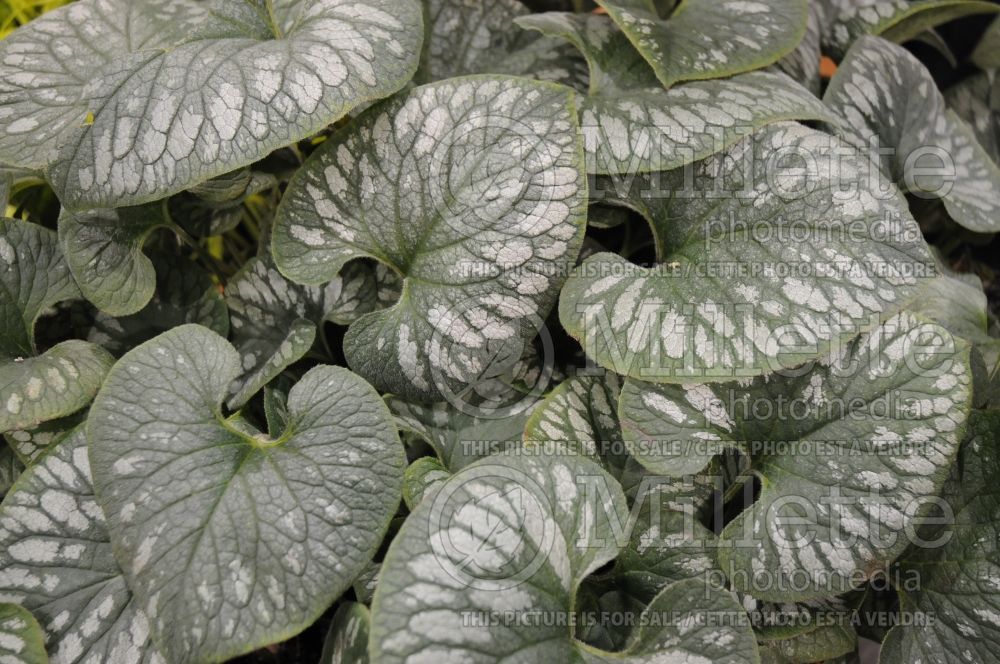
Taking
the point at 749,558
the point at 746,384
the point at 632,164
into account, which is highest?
the point at 632,164

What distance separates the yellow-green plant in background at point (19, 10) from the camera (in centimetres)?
173

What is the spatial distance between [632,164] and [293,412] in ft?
1.82

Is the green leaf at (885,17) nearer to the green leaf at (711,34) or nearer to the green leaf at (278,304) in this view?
the green leaf at (711,34)

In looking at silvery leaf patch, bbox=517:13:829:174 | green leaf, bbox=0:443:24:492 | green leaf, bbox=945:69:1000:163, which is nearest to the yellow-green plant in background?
green leaf, bbox=0:443:24:492

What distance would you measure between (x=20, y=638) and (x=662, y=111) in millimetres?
1047

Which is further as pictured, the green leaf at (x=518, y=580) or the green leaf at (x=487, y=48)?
the green leaf at (x=487, y=48)

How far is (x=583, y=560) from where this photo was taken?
0.87 metres

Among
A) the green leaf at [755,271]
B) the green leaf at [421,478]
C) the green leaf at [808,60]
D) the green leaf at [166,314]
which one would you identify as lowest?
the green leaf at [421,478]

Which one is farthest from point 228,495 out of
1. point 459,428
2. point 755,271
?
point 755,271

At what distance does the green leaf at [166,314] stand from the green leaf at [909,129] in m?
1.03

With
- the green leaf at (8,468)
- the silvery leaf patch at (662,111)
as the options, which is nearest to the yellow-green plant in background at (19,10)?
the green leaf at (8,468)

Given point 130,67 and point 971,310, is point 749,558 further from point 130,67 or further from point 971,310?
point 130,67

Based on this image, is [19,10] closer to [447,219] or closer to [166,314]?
[166,314]

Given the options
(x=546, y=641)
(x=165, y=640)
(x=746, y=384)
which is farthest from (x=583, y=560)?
(x=165, y=640)
